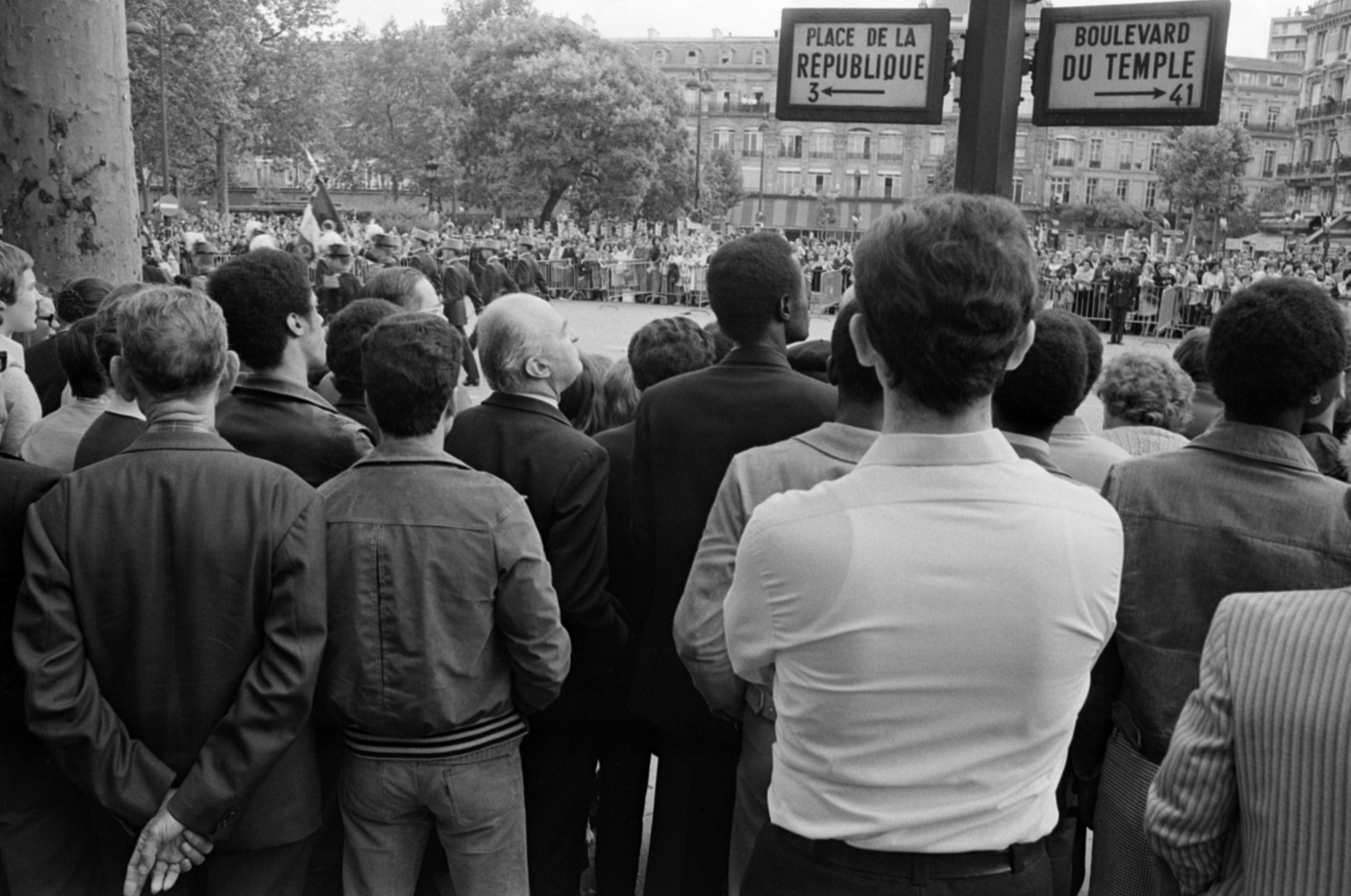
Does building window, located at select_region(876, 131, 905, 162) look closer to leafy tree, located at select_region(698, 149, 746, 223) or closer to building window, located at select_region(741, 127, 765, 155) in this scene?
building window, located at select_region(741, 127, 765, 155)

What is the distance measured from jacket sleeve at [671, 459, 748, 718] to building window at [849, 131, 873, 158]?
8820 centimetres

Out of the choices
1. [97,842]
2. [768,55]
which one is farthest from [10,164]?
[768,55]

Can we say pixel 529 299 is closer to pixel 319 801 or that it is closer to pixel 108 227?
pixel 319 801

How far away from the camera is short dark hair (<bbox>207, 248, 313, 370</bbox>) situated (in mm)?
3344

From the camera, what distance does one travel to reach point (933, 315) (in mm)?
1646

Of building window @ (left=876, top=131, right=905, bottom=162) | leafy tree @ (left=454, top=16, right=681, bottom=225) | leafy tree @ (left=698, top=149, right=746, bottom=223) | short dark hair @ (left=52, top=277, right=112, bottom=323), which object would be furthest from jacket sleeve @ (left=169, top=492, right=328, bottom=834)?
building window @ (left=876, top=131, right=905, bottom=162)

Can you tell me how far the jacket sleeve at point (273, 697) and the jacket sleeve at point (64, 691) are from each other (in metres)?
0.12

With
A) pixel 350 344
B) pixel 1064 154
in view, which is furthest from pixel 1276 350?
pixel 1064 154

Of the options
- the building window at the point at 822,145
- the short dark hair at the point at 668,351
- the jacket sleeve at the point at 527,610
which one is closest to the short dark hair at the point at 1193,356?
Answer: the short dark hair at the point at 668,351

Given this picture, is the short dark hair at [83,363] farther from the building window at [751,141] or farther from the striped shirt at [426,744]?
the building window at [751,141]

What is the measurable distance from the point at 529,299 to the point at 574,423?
85cm

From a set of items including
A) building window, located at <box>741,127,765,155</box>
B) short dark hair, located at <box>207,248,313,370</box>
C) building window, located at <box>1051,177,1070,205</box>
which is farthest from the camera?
building window, located at <box>741,127,765,155</box>

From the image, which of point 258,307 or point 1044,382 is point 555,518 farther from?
point 1044,382

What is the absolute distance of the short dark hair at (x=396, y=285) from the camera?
5582 mm
